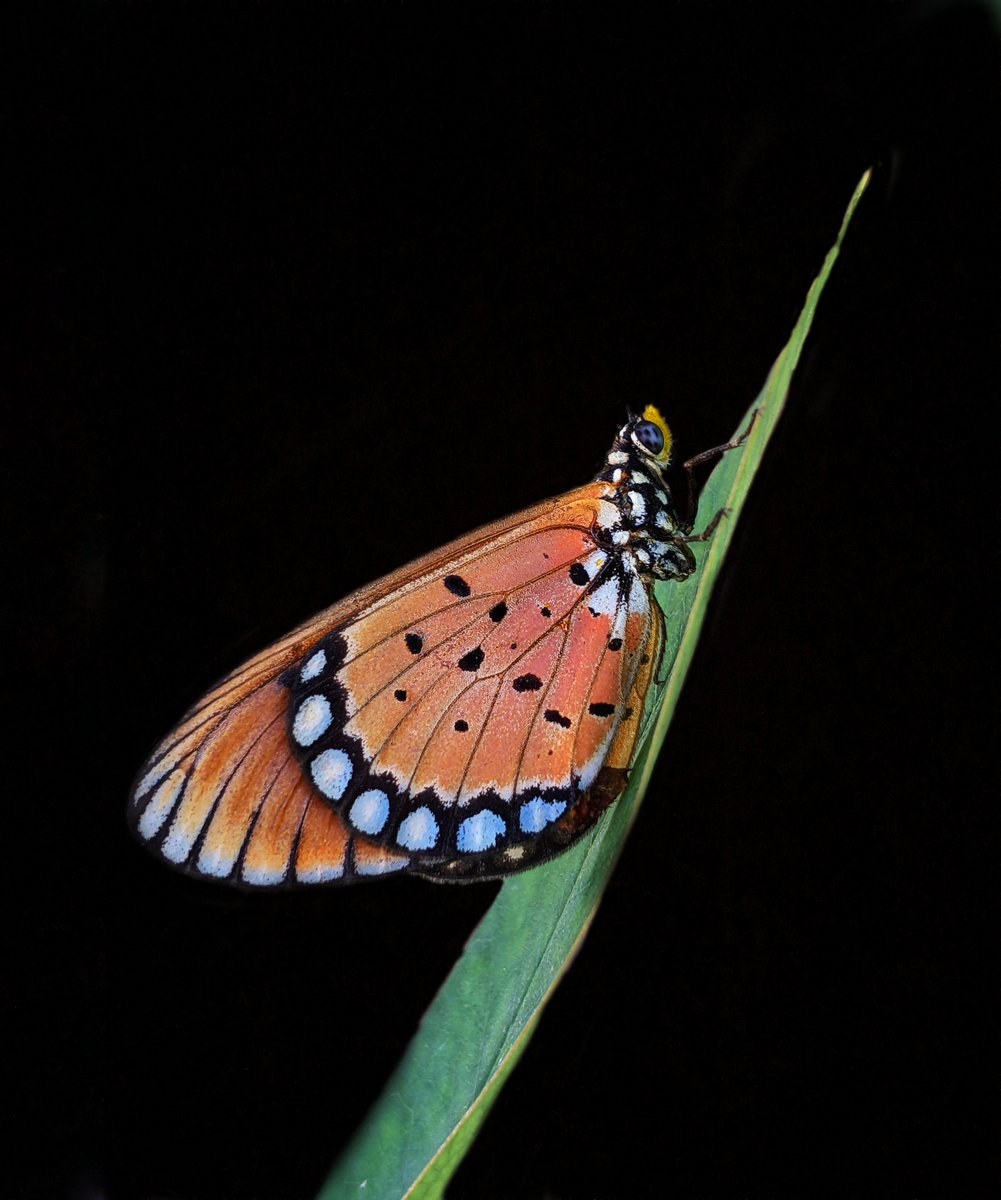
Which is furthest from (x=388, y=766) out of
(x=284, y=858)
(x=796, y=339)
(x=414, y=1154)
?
(x=796, y=339)

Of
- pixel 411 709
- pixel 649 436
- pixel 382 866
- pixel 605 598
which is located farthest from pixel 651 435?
pixel 382 866

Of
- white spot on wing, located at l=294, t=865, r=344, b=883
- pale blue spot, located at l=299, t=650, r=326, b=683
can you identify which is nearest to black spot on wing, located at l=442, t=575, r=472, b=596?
pale blue spot, located at l=299, t=650, r=326, b=683

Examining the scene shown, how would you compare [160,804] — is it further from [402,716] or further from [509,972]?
[509,972]

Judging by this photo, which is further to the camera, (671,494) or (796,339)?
(671,494)

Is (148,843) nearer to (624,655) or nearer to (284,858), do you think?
(284,858)

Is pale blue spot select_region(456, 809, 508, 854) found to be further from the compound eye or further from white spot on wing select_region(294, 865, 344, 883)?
the compound eye

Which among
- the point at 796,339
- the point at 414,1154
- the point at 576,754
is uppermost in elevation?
the point at 796,339

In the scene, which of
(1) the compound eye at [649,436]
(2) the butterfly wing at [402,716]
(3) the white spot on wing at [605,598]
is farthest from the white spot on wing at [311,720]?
(1) the compound eye at [649,436]
